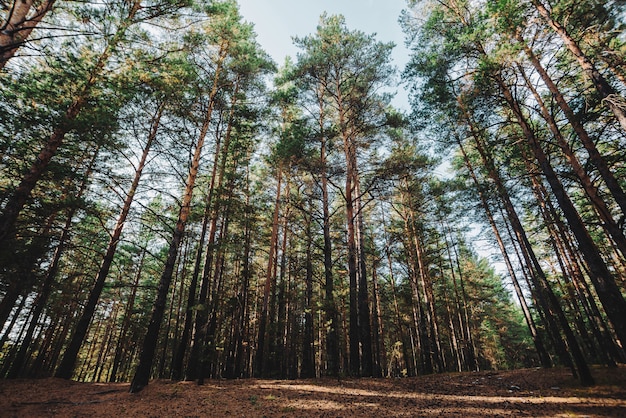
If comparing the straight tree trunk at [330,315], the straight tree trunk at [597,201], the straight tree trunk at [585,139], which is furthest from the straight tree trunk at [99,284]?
the straight tree trunk at [597,201]

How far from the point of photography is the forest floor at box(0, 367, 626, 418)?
222 inches

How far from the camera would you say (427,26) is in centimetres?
993

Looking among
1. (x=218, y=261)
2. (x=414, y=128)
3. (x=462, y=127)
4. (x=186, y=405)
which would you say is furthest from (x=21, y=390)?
(x=462, y=127)

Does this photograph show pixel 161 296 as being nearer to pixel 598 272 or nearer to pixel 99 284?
pixel 99 284

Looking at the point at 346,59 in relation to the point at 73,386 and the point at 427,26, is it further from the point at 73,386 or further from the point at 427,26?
the point at 73,386

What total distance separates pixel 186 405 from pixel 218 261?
22.6ft

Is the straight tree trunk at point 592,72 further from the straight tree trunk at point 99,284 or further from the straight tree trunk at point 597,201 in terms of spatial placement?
the straight tree trunk at point 99,284

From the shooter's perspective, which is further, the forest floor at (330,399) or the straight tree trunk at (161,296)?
the straight tree trunk at (161,296)

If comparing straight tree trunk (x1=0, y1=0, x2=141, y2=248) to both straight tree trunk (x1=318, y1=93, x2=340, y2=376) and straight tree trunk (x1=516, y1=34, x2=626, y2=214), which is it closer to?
straight tree trunk (x1=318, y1=93, x2=340, y2=376)

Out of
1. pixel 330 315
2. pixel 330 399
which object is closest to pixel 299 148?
pixel 330 315

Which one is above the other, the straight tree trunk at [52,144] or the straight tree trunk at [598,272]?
the straight tree trunk at [52,144]

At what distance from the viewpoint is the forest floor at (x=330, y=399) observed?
5.63 m

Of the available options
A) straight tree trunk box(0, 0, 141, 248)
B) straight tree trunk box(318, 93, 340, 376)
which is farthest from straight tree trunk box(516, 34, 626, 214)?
straight tree trunk box(0, 0, 141, 248)

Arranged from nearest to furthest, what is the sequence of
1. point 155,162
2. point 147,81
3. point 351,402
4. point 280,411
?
1. point 280,411
2. point 351,402
3. point 147,81
4. point 155,162
